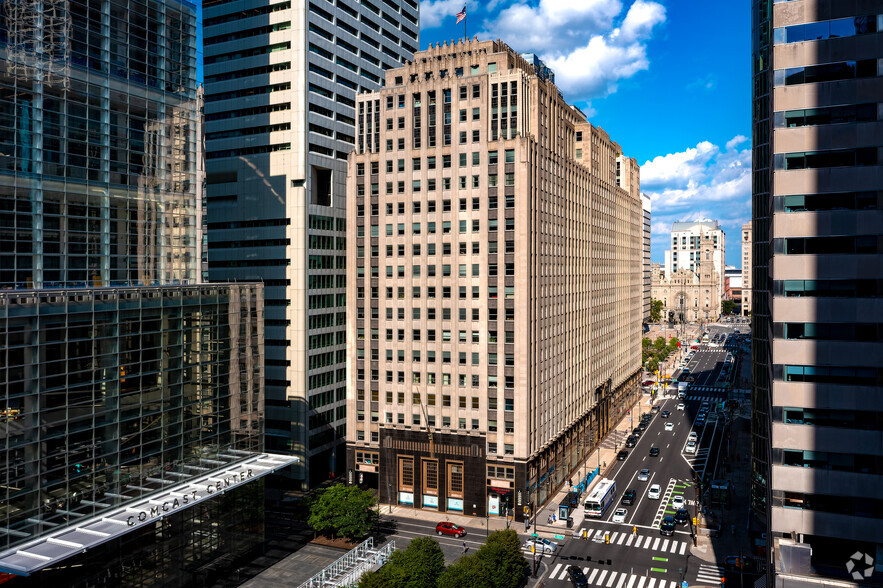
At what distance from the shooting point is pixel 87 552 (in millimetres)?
52656

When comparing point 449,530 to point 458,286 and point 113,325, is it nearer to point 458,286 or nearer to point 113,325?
point 458,286

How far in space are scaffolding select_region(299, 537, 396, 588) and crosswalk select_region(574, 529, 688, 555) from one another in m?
25.8

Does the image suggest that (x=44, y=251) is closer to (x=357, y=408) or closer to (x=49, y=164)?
(x=49, y=164)

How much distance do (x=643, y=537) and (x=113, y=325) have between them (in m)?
64.6

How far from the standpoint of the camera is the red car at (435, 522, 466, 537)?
7956cm

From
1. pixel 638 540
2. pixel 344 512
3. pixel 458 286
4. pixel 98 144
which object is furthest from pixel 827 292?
pixel 98 144

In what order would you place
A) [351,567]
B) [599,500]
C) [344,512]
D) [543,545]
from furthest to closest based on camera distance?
[599,500]
[543,545]
[344,512]
[351,567]

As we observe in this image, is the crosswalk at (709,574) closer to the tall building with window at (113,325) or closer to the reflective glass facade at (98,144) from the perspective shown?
the tall building with window at (113,325)

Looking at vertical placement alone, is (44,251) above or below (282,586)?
above

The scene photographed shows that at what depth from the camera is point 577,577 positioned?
67500 millimetres

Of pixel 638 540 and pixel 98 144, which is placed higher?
pixel 98 144

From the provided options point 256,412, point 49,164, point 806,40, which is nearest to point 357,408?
point 256,412

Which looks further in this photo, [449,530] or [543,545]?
[449,530]

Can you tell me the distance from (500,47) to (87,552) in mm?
78644
